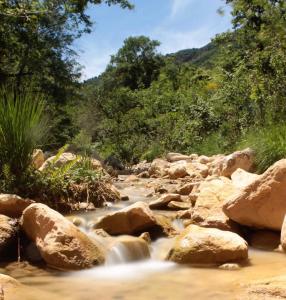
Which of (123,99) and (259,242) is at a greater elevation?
(123,99)

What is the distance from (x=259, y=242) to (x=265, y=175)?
28.2 inches

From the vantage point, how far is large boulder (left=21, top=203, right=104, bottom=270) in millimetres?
4172

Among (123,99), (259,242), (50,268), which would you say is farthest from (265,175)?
(123,99)

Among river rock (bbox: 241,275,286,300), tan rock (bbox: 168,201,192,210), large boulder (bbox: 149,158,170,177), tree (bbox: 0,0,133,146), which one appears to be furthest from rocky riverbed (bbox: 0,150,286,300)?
tree (bbox: 0,0,133,146)

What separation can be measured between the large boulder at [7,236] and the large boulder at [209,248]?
1.61 metres

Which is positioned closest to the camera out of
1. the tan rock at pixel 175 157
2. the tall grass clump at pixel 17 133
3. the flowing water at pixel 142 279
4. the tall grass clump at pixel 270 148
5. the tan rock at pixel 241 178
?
the flowing water at pixel 142 279

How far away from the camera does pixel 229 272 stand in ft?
12.8

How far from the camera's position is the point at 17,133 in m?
5.73

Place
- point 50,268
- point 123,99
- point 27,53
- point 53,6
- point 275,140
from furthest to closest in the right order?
1. point 123,99
2. point 27,53
3. point 53,6
4. point 275,140
5. point 50,268

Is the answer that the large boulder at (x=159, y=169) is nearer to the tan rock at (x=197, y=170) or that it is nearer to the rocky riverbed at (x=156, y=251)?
the tan rock at (x=197, y=170)

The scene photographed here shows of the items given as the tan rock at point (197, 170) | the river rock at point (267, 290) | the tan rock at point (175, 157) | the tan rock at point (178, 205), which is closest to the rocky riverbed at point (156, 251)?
the river rock at point (267, 290)

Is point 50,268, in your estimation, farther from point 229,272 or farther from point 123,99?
point 123,99

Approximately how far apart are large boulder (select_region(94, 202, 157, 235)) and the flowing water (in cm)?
55

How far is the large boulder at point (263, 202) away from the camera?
482cm
